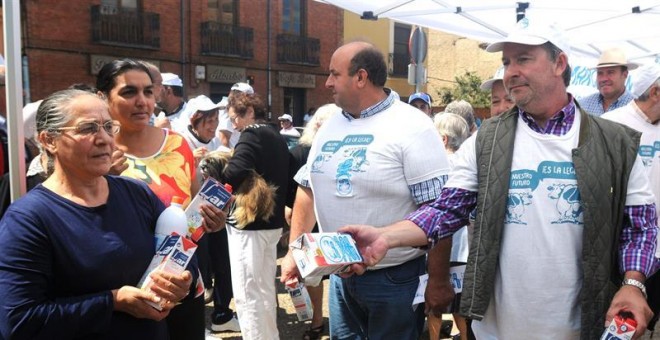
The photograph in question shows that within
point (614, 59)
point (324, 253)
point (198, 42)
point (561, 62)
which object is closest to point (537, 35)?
point (561, 62)

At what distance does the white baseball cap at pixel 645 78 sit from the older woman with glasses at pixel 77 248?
10.8 feet

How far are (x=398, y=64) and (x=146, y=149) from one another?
25.3 meters

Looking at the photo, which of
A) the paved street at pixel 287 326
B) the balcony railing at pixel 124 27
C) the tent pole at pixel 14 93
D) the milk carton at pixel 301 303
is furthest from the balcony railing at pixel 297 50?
the tent pole at pixel 14 93

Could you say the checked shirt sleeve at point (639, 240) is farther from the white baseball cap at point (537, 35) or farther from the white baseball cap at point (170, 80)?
the white baseball cap at point (170, 80)

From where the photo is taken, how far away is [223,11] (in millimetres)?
21297

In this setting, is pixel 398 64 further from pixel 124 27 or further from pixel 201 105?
pixel 201 105

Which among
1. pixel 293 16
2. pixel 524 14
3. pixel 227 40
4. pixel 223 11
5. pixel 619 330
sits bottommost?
pixel 619 330

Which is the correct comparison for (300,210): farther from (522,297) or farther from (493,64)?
(493,64)

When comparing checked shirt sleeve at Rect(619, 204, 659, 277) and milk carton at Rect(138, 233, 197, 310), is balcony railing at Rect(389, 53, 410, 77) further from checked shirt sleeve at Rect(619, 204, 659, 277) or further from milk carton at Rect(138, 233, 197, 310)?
milk carton at Rect(138, 233, 197, 310)

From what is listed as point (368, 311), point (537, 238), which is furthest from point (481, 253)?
point (368, 311)

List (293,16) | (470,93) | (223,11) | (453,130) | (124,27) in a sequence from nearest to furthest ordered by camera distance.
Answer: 1. (453,130)
2. (124,27)
3. (223,11)
4. (293,16)
5. (470,93)

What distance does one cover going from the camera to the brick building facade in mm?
17062

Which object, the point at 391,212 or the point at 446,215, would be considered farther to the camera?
the point at 391,212

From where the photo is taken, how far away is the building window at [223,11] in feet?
68.8
